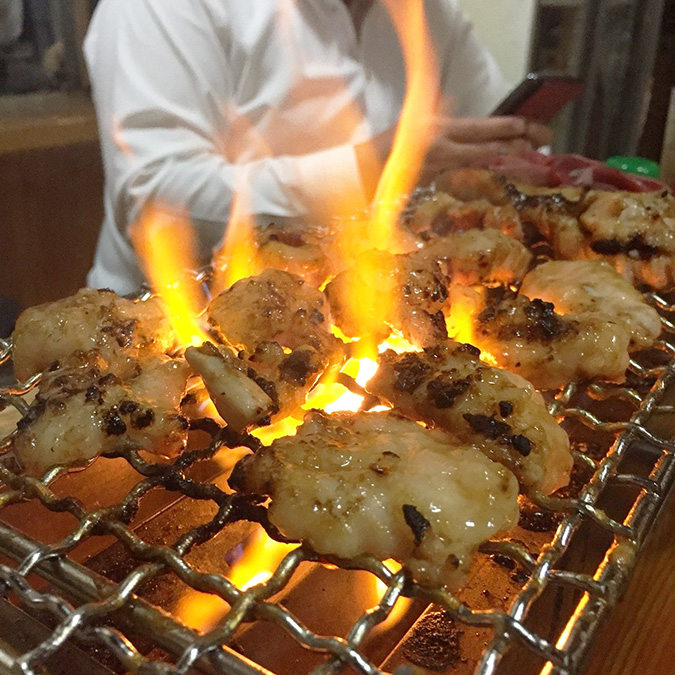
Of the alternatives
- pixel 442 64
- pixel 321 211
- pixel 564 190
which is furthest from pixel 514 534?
pixel 442 64

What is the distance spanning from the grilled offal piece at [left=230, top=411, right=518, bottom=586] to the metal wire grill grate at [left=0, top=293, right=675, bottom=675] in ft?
0.12

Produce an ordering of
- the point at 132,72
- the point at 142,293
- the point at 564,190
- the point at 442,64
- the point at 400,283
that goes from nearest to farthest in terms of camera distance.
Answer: the point at 400,283 → the point at 142,293 → the point at 564,190 → the point at 132,72 → the point at 442,64

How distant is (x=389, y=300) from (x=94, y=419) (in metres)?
0.79

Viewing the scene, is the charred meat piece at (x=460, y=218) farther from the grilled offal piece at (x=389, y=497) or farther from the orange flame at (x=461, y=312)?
the grilled offal piece at (x=389, y=497)

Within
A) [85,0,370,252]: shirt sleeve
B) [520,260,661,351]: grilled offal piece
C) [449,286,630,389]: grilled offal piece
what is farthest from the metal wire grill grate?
[85,0,370,252]: shirt sleeve

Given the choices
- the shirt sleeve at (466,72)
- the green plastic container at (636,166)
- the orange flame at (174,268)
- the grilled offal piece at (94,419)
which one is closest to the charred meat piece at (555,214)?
the green plastic container at (636,166)

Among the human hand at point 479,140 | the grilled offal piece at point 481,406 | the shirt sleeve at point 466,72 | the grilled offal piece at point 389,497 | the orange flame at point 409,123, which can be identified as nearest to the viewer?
the grilled offal piece at point 389,497

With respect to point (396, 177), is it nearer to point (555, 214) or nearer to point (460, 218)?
point (460, 218)

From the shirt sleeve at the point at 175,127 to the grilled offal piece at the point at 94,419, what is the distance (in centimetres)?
182

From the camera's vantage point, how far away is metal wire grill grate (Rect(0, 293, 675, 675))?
2.71 feet

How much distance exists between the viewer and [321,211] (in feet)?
10.2

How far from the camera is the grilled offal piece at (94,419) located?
3.98 feet

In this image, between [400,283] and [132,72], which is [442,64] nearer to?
[132,72]

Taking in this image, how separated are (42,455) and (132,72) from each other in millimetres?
2229
